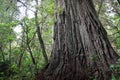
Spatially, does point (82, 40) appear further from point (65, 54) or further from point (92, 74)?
point (92, 74)

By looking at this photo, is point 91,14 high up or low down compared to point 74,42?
up

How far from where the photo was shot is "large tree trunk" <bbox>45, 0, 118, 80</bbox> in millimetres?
5270

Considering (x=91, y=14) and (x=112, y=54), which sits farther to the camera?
(x=91, y=14)

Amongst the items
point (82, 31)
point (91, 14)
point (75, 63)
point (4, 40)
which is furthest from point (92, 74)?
point (4, 40)

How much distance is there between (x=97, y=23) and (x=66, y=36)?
94 cm

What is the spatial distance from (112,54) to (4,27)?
346cm

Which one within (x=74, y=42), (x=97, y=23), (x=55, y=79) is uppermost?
(x=97, y=23)

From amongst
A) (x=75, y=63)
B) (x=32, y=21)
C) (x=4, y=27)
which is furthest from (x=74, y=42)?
(x=4, y=27)

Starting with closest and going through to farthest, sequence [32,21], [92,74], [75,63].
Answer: [92,74] < [75,63] < [32,21]

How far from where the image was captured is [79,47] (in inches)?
225

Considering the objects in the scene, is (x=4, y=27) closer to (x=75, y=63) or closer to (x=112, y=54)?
(x=75, y=63)

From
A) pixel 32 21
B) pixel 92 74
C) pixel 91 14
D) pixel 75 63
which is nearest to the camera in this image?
pixel 92 74

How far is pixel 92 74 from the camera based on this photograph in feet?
16.8

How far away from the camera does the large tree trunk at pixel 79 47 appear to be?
5.27 metres
